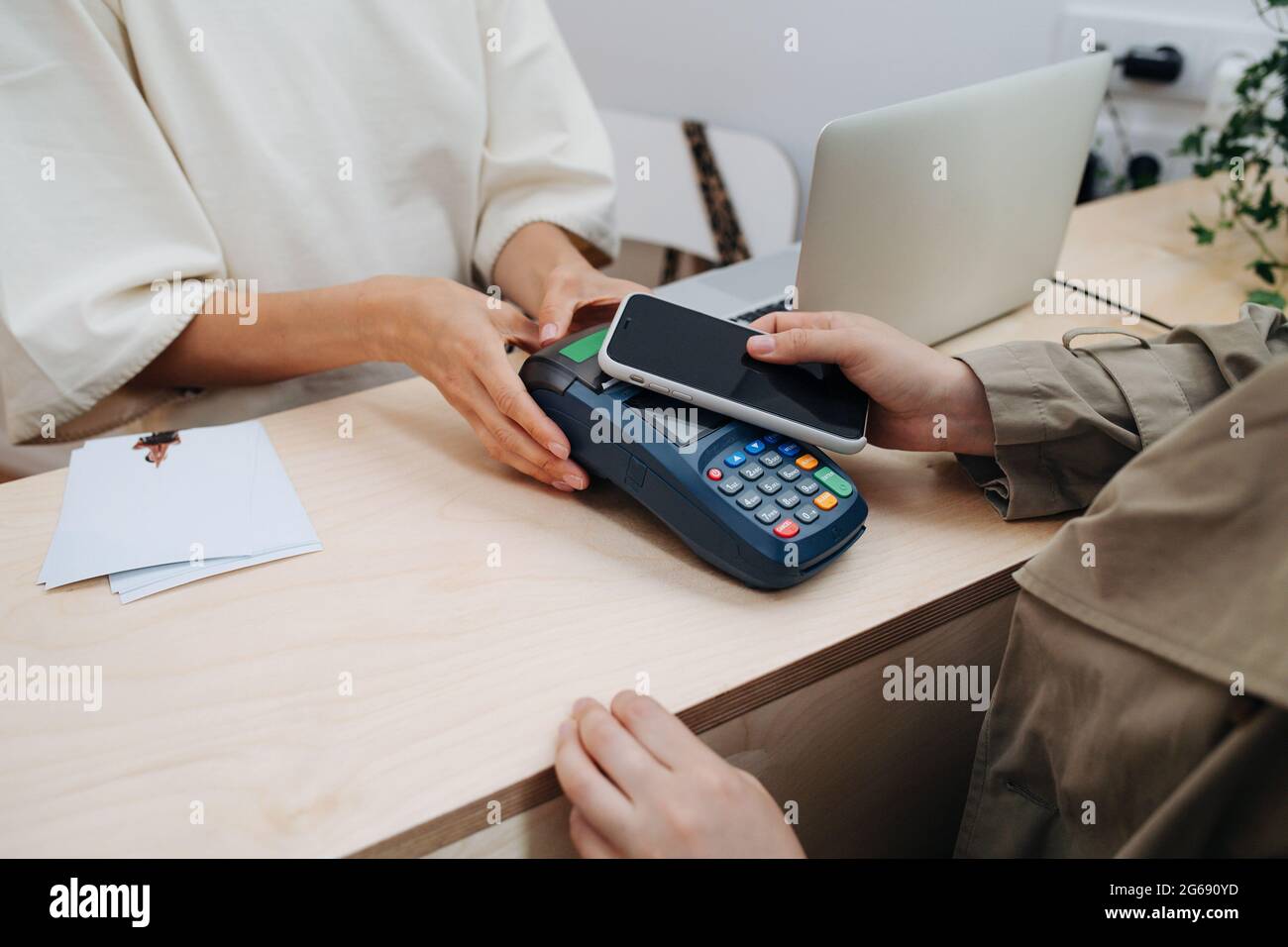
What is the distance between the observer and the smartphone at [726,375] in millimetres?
657

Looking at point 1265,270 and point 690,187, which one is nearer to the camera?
point 1265,270

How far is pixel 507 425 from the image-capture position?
2.33ft

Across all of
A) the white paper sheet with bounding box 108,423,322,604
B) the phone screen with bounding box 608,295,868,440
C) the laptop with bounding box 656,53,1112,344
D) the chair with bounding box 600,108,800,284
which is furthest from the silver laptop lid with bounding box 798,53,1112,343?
the chair with bounding box 600,108,800,284

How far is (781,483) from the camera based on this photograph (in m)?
0.63

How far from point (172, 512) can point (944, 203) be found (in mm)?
634

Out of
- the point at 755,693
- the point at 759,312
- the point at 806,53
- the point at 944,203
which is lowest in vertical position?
the point at 755,693

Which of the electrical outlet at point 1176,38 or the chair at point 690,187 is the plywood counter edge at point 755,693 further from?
the chair at point 690,187

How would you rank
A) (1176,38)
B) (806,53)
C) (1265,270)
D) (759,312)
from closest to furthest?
(759,312) → (1265,270) → (1176,38) → (806,53)

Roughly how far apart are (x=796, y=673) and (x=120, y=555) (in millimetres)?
437

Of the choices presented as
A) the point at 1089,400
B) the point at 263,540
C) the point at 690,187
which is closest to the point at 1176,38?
the point at 690,187

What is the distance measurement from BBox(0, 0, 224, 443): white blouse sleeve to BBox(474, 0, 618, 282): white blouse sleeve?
1.16ft

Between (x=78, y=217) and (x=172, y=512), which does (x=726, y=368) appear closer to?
(x=172, y=512)
